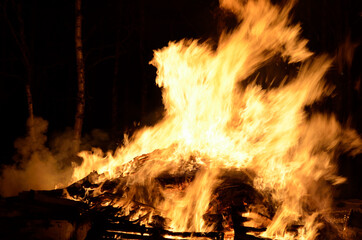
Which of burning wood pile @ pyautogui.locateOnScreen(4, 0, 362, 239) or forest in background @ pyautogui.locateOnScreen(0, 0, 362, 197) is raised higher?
forest in background @ pyautogui.locateOnScreen(0, 0, 362, 197)

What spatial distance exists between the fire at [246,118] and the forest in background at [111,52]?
0.33 m

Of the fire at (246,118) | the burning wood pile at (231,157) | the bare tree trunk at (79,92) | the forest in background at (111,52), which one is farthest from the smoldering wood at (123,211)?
the bare tree trunk at (79,92)

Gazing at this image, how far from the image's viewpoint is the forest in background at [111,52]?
678 centimetres

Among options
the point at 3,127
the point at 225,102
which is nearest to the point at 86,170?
the point at 225,102

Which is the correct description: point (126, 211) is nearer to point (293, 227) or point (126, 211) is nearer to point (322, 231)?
point (293, 227)

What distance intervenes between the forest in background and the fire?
0.33m

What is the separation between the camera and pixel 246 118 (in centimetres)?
657

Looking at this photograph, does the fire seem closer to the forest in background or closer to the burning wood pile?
the burning wood pile

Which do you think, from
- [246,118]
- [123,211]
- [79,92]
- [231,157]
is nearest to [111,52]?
[79,92]

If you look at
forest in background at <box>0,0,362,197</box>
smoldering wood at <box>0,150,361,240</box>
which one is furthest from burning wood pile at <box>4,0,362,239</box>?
forest in background at <box>0,0,362,197</box>

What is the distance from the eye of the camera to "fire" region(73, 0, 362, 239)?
6094 mm

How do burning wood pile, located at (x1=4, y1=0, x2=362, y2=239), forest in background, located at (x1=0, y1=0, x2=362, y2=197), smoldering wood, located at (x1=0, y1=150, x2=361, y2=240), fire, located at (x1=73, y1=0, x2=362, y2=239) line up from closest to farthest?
smoldering wood, located at (x1=0, y1=150, x2=361, y2=240) → burning wood pile, located at (x1=4, y1=0, x2=362, y2=239) → fire, located at (x1=73, y1=0, x2=362, y2=239) → forest in background, located at (x1=0, y1=0, x2=362, y2=197)

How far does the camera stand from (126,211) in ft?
16.1

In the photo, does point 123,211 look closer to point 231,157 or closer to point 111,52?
point 231,157
